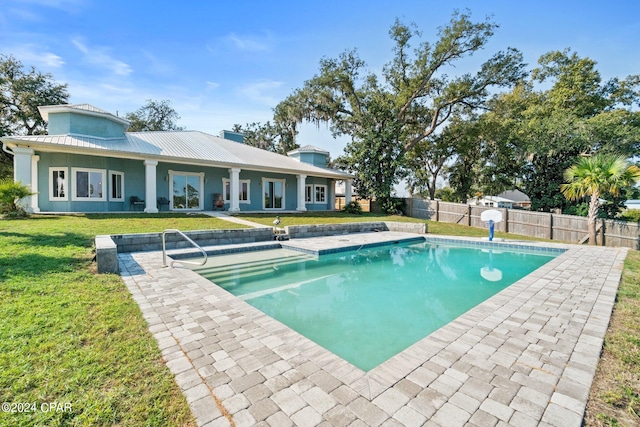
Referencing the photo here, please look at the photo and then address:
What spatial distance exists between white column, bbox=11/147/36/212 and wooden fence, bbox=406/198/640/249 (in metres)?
20.8

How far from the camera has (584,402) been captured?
2111mm

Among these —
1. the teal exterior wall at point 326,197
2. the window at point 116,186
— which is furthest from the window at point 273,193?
the window at point 116,186

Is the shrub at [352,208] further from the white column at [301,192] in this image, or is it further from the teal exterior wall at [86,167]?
the teal exterior wall at [86,167]

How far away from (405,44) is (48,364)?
2622 cm

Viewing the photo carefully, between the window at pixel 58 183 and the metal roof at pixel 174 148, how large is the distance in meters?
1.34

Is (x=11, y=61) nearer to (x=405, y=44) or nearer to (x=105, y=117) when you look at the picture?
(x=105, y=117)

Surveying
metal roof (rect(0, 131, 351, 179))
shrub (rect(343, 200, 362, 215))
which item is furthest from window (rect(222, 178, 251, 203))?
shrub (rect(343, 200, 362, 215))

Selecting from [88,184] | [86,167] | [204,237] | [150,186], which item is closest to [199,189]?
[150,186]

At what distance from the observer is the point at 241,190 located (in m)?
18.2

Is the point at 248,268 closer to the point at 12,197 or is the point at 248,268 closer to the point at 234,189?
the point at 234,189

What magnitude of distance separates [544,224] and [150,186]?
19.1 m

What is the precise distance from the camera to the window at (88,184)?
13180 mm

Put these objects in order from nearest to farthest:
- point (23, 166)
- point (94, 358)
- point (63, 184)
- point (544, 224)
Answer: point (94, 358) < point (23, 166) < point (63, 184) < point (544, 224)

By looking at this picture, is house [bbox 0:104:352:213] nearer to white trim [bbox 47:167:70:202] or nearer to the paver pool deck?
white trim [bbox 47:167:70:202]
